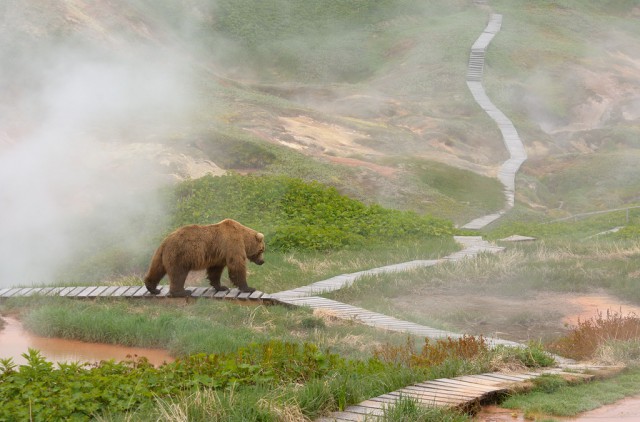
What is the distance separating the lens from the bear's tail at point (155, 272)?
1420 cm

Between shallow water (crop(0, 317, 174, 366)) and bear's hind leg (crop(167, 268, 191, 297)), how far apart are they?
203 centimetres

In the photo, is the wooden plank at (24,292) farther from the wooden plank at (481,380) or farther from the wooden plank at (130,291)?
the wooden plank at (481,380)

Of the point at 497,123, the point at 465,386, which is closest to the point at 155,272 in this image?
the point at 465,386

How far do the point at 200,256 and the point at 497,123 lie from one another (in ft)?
114

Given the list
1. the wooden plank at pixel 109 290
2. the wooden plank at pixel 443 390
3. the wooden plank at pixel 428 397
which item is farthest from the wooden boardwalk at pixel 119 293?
the wooden plank at pixel 428 397

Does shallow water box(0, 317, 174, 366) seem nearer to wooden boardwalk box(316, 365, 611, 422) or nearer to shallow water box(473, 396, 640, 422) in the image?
wooden boardwalk box(316, 365, 611, 422)

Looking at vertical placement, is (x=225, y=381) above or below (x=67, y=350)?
above

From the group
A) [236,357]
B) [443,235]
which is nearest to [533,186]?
[443,235]

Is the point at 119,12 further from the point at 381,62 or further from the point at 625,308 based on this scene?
the point at 625,308

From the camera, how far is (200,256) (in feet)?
46.3

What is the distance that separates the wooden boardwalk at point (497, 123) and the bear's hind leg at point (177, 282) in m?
16.1

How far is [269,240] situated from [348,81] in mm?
39592

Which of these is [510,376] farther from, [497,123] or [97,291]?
[497,123]

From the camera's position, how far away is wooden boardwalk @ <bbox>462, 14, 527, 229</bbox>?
108ft
